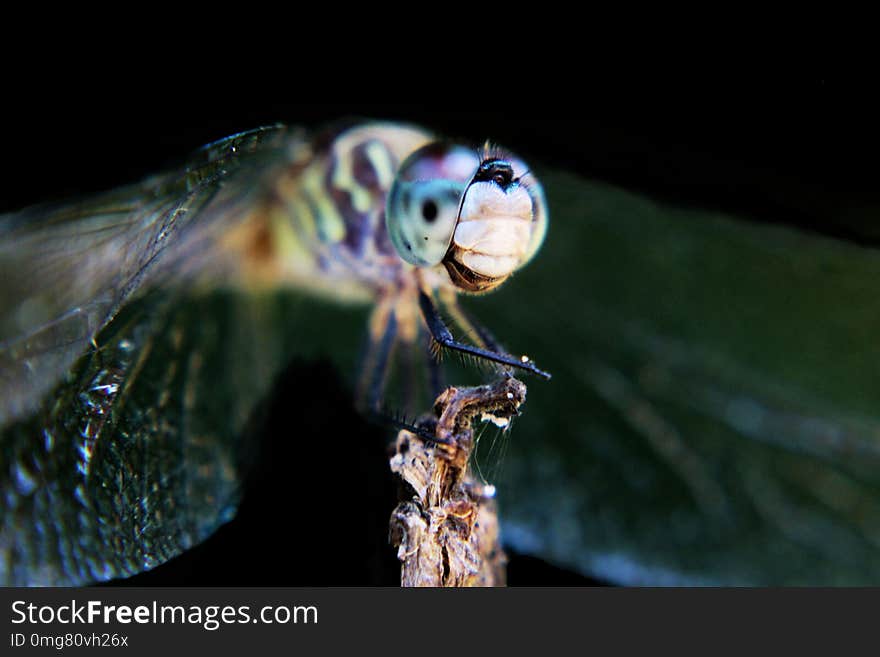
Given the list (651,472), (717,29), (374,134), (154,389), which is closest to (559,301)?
(651,472)

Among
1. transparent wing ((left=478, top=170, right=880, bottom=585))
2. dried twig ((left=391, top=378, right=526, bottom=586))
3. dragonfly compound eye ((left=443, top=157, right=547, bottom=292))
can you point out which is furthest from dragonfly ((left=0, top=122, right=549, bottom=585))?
transparent wing ((left=478, top=170, right=880, bottom=585))

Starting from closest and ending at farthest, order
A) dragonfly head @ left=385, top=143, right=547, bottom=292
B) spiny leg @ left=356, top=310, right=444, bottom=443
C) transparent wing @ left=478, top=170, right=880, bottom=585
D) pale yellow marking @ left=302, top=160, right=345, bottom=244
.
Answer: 1. dragonfly head @ left=385, top=143, right=547, bottom=292
2. spiny leg @ left=356, top=310, right=444, bottom=443
3. transparent wing @ left=478, top=170, right=880, bottom=585
4. pale yellow marking @ left=302, top=160, right=345, bottom=244

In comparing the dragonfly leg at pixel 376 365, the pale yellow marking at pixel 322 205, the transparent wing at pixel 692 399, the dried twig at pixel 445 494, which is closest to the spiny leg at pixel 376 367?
the dragonfly leg at pixel 376 365

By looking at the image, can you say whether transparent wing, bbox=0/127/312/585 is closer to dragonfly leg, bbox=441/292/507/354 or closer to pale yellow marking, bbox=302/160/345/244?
pale yellow marking, bbox=302/160/345/244

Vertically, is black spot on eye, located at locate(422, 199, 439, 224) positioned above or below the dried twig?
above

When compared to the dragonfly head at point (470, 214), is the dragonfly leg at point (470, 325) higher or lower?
lower

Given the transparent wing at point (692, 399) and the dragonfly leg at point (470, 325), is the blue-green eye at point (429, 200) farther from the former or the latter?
the transparent wing at point (692, 399)

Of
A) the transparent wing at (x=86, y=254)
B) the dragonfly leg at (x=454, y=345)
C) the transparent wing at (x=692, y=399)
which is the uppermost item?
the transparent wing at (x=86, y=254)

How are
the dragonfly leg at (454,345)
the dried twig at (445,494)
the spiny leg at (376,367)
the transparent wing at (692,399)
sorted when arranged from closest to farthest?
the dried twig at (445,494) → the dragonfly leg at (454,345) → the spiny leg at (376,367) → the transparent wing at (692,399)
